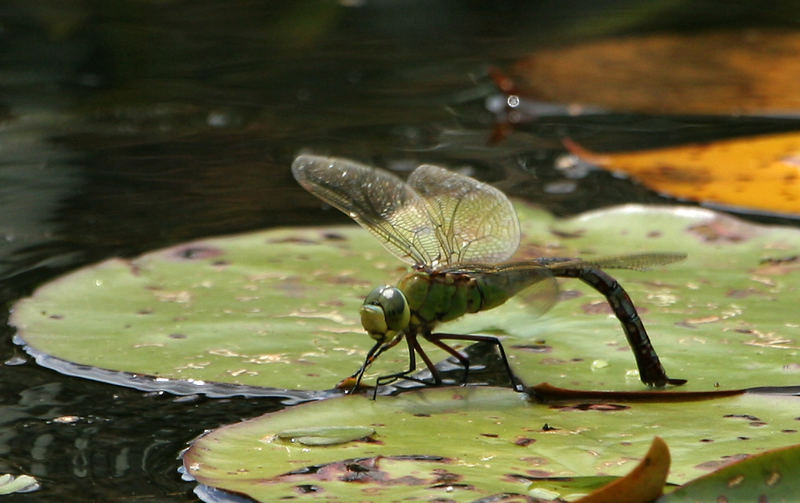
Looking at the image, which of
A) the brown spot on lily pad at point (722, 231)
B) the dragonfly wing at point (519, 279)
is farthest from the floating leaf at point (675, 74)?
the dragonfly wing at point (519, 279)

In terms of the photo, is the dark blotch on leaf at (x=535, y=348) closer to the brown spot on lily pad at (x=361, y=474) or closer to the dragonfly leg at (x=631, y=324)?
the dragonfly leg at (x=631, y=324)

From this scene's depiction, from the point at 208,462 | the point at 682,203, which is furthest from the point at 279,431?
the point at 682,203

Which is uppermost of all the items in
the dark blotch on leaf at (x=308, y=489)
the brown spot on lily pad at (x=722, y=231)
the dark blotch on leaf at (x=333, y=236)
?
the brown spot on lily pad at (x=722, y=231)

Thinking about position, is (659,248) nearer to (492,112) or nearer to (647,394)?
(647,394)

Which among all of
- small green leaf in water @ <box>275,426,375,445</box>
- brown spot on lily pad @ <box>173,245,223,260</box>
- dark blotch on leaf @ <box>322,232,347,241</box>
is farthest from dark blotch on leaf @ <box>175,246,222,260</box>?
small green leaf in water @ <box>275,426,375,445</box>

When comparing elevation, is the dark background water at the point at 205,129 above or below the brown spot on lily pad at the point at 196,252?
above

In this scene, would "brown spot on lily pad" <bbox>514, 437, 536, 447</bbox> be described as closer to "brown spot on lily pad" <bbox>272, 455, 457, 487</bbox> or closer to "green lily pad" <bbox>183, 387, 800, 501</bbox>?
"green lily pad" <bbox>183, 387, 800, 501</bbox>
